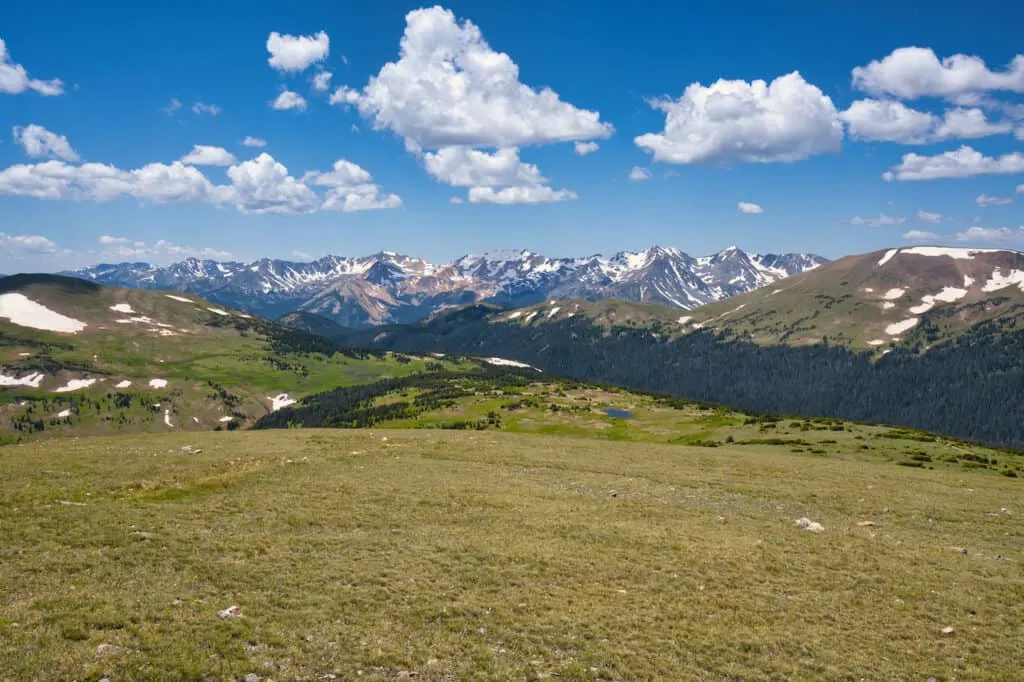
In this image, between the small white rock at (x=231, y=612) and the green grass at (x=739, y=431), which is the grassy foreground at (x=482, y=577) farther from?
the green grass at (x=739, y=431)

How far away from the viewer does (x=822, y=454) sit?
255 feet

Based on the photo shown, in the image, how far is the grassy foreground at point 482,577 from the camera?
18.5 metres

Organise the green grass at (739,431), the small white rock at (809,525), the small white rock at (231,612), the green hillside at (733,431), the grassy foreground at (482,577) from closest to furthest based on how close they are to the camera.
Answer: the grassy foreground at (482,577) < the small white rock at (231,612) < the small white rock at (809,525) < the green grass at (739,431) < the green hillside at (733,431)

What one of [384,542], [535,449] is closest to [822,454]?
[535,449]

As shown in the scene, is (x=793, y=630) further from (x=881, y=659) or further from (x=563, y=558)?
(x=563, y=558)

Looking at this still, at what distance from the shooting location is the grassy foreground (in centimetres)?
1850

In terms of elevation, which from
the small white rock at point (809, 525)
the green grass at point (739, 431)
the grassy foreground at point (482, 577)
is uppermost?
the small white rock at point (809, 525)

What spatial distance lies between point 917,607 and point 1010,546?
14.2m

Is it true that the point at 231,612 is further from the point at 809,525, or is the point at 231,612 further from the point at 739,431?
the point at 739,431

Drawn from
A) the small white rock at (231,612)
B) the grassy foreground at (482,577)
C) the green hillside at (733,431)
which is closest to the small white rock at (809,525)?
the grassy foreground at (482,577)

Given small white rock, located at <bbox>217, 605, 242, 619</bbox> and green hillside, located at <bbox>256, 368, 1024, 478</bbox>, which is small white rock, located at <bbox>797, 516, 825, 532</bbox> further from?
green hillside, located at <bbox>256, 368, 1024, 478</bbox>

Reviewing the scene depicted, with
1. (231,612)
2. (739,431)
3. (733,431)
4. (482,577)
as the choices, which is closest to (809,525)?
(482,577)

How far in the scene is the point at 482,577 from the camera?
25125 millimetres

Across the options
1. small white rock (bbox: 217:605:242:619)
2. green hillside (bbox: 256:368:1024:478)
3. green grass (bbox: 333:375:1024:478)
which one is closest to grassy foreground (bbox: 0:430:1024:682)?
small white rock (bbox: 217:605:242:619)
